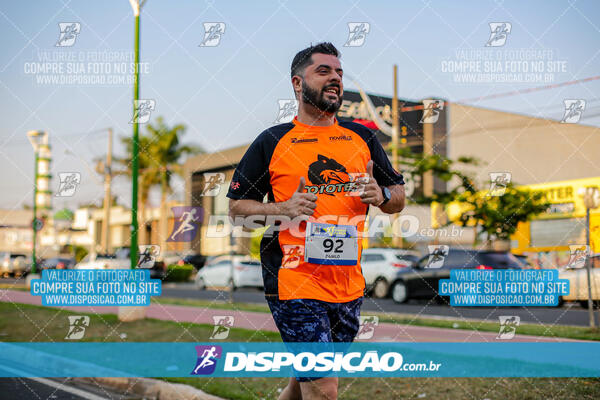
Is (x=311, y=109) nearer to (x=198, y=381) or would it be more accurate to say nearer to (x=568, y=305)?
(x=198, y=381)

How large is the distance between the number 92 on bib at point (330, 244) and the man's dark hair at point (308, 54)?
0.83 meters

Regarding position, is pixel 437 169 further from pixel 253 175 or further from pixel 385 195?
pixel 253 175

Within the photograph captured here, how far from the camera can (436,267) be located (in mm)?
14500

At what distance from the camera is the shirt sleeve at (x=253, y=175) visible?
10.7 ft

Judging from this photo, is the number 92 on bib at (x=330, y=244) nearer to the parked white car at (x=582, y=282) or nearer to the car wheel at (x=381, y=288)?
the parked white car at (x=582, y=282)

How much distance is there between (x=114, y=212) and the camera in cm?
6066

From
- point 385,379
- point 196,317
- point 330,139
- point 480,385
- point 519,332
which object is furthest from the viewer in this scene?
point 196,317

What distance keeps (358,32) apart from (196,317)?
6.71m

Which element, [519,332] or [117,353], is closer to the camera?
[117,353]

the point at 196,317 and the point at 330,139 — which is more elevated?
the point at 330,139

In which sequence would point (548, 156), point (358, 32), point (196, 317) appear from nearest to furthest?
point (358, 32), point (196, 317), point (548, 156)

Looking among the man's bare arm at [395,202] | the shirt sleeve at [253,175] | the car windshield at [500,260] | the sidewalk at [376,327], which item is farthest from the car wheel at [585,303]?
the shirt sleeve at [253,175]

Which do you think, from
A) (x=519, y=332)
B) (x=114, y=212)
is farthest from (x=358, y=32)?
(x=114, y=212)

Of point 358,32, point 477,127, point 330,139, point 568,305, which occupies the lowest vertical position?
point 568,305
